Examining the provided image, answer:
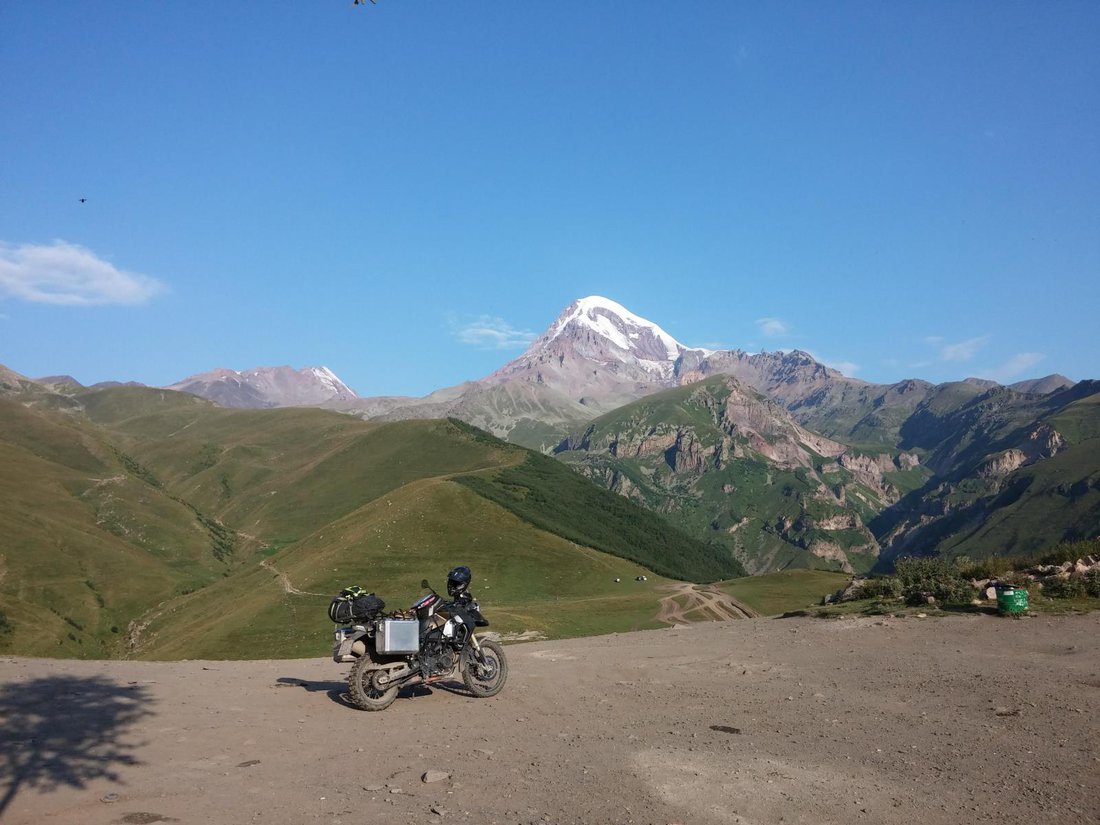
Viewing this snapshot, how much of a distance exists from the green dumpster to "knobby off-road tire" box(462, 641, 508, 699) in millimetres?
14481

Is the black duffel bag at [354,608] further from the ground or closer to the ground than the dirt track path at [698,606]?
further from the ground

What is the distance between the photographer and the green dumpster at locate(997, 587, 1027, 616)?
19750 mm

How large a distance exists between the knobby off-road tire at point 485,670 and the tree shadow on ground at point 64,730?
559cm

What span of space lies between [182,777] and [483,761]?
13.0 ft

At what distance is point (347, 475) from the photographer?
177 metres

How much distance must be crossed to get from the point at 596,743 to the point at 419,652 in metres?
4.19

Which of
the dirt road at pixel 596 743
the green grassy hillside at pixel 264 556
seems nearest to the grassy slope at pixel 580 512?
the green grassy hillside at pixel 264 556

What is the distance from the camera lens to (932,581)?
23.7m

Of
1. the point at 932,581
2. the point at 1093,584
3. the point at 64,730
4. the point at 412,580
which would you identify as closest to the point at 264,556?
the point at 412,580

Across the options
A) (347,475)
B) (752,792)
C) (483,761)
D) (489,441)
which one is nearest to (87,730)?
(483,761)

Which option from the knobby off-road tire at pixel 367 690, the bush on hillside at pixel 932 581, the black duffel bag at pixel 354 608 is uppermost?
the black duffel bag at pixel 354 608

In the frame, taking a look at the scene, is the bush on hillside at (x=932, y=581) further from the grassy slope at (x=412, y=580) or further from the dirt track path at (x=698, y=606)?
the dirt track path at (x=698, y=606)

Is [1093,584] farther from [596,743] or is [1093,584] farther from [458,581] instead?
[458,581]

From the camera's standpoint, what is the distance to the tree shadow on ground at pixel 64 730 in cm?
909
